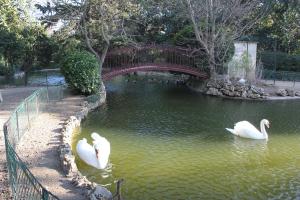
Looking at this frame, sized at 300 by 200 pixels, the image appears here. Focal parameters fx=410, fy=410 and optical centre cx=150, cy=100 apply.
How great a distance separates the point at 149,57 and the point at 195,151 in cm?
1217

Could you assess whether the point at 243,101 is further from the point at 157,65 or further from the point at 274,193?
the point at 274,193

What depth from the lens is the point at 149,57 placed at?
22688 mm

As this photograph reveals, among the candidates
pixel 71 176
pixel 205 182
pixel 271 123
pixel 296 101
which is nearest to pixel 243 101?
pixel 296 101

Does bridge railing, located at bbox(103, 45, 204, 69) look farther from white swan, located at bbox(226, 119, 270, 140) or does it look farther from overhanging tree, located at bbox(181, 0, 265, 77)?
white swan, located at bbox(226, 119, 270, 140)

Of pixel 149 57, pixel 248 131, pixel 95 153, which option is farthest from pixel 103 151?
pixel 149 57

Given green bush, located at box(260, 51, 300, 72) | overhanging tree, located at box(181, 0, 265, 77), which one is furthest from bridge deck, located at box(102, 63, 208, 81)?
green bush, located at box(260, 51, 300, 72)

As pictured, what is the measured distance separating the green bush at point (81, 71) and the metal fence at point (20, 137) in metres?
0.72

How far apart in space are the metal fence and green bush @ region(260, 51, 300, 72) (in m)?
14.2

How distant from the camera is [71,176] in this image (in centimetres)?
828

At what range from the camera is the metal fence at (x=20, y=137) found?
18.6 feet

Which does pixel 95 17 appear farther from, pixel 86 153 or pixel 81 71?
pixel 86 153

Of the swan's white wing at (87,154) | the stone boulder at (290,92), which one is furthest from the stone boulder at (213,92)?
the swan's white wing at (87,154)

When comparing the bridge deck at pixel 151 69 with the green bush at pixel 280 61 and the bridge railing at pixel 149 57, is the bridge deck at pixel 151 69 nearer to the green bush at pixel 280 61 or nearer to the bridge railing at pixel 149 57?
the bridge railing at pixel 149 57

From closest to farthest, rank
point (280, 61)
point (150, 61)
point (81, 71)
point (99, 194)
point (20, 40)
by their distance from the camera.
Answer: point (99, 194) < point (81, 71) < point (20, 40) < point (150, 61) < point (280, 61)
